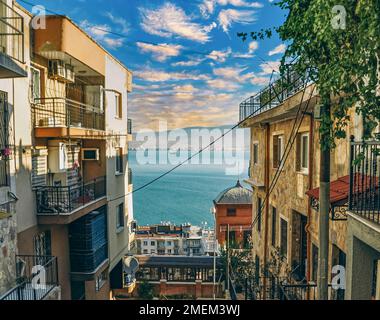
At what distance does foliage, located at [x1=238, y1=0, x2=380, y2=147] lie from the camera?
312 centimetres

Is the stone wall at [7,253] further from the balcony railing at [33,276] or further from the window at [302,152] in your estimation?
the window at [302,152]

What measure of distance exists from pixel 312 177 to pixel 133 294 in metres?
13.3

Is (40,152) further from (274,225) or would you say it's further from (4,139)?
(274,225)

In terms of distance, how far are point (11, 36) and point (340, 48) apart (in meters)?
7.23

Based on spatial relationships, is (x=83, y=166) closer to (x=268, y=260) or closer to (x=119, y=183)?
(x=119, y=183)

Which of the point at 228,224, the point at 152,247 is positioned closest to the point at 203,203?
the point at 152,247

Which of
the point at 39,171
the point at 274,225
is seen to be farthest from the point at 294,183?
the point at 39,171

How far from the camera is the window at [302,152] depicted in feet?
27.0

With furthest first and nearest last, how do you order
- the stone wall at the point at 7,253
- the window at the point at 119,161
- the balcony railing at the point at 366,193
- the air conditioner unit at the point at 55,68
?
the window at the point at 119,161, the air conditioner unit at the point at 55,68, the stone wall at the point at 7,253, the balcony railing at the point at 366,193

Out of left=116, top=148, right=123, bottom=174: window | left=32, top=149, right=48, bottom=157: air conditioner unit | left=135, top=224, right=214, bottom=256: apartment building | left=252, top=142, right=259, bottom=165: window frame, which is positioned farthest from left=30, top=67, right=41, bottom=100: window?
left=135, top=224, right=214, bottom=256: apartment building

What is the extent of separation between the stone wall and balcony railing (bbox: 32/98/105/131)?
9.28 feet

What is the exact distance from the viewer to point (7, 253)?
6.61 meters

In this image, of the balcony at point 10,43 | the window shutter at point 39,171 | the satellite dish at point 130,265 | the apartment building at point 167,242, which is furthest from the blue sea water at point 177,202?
the balcony at point 10,43

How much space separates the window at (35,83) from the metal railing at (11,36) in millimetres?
870
